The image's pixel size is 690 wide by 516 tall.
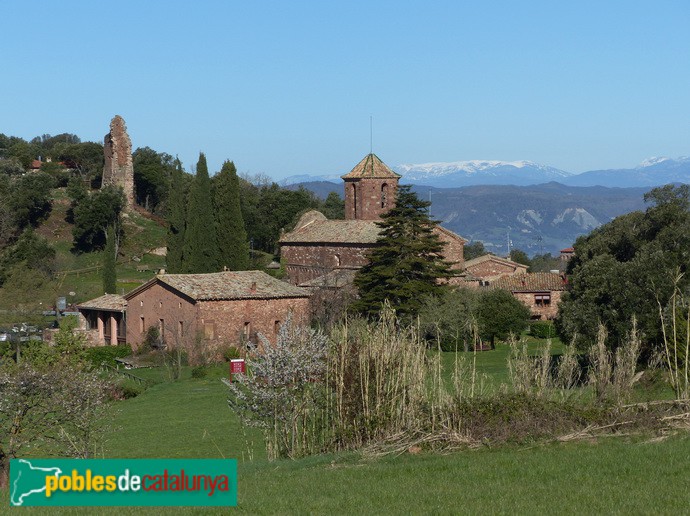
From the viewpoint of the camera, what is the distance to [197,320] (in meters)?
41.5

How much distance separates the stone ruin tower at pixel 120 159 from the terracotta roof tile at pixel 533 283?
3499cm

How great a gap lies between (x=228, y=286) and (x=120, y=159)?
41283mm

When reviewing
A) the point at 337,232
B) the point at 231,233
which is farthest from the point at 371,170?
the point at 231,233

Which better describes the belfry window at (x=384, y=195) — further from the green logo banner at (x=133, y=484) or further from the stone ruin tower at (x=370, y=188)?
the green logo banner at (x=133, y=484)

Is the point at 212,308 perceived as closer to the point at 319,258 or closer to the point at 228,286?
the point at 228,286

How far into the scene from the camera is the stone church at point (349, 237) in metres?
53.6

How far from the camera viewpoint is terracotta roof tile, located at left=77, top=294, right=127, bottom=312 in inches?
1826

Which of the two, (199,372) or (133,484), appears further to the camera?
(199,372)

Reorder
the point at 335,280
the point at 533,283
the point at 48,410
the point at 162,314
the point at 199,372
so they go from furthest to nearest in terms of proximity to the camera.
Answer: the point at 533,283, the point at 335,280, the point at 162,314, the point at 199,372, the point at 48,410

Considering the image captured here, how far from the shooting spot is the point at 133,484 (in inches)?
426

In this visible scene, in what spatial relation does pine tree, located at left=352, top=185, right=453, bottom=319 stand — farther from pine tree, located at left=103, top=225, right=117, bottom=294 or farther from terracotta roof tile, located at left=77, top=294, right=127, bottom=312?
pine tree, located at left=103, top=225, right=117, bottom=294

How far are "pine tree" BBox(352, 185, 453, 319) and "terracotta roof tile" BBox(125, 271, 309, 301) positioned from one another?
3.27 m

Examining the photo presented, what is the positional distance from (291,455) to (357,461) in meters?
2.54

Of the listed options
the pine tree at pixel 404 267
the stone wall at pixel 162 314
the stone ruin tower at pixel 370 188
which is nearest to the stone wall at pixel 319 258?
the stone ruin tower at pixel 370 188
